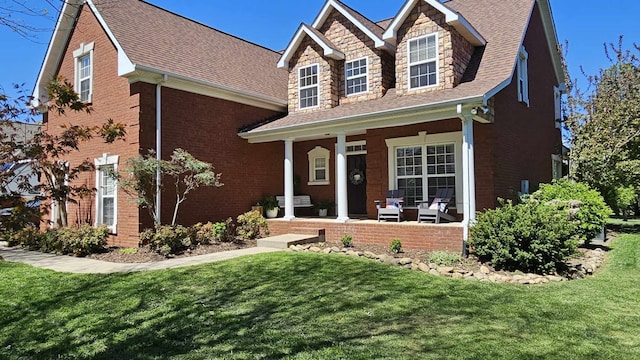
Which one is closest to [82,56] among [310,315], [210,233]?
[210,233]

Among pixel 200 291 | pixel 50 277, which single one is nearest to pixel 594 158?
pixel 200 291

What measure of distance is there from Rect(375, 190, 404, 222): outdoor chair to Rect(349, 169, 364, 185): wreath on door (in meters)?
2.49

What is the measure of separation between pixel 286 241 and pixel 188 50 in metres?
7.27

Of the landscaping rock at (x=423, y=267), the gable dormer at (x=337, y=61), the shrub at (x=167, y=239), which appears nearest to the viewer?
the landscaping rock at (x=423, y=267)

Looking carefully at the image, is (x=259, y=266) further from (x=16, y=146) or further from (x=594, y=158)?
(x=594, y=158)

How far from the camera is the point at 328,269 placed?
806cm

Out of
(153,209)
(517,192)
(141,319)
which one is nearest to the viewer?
(141,319)

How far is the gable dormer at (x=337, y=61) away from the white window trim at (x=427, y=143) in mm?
1668

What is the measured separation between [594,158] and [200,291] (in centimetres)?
1452

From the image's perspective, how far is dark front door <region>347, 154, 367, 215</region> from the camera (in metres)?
14.9

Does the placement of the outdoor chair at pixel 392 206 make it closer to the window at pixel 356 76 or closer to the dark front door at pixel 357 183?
the dark front door at pixel 357 183

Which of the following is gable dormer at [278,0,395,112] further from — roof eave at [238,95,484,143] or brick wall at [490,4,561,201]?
brick wall at [490,4,561,201]

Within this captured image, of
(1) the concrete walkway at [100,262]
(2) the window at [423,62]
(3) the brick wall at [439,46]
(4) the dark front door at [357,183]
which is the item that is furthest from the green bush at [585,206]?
(1) the concrete walkway at [100,262]

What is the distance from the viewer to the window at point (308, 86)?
14336mm
